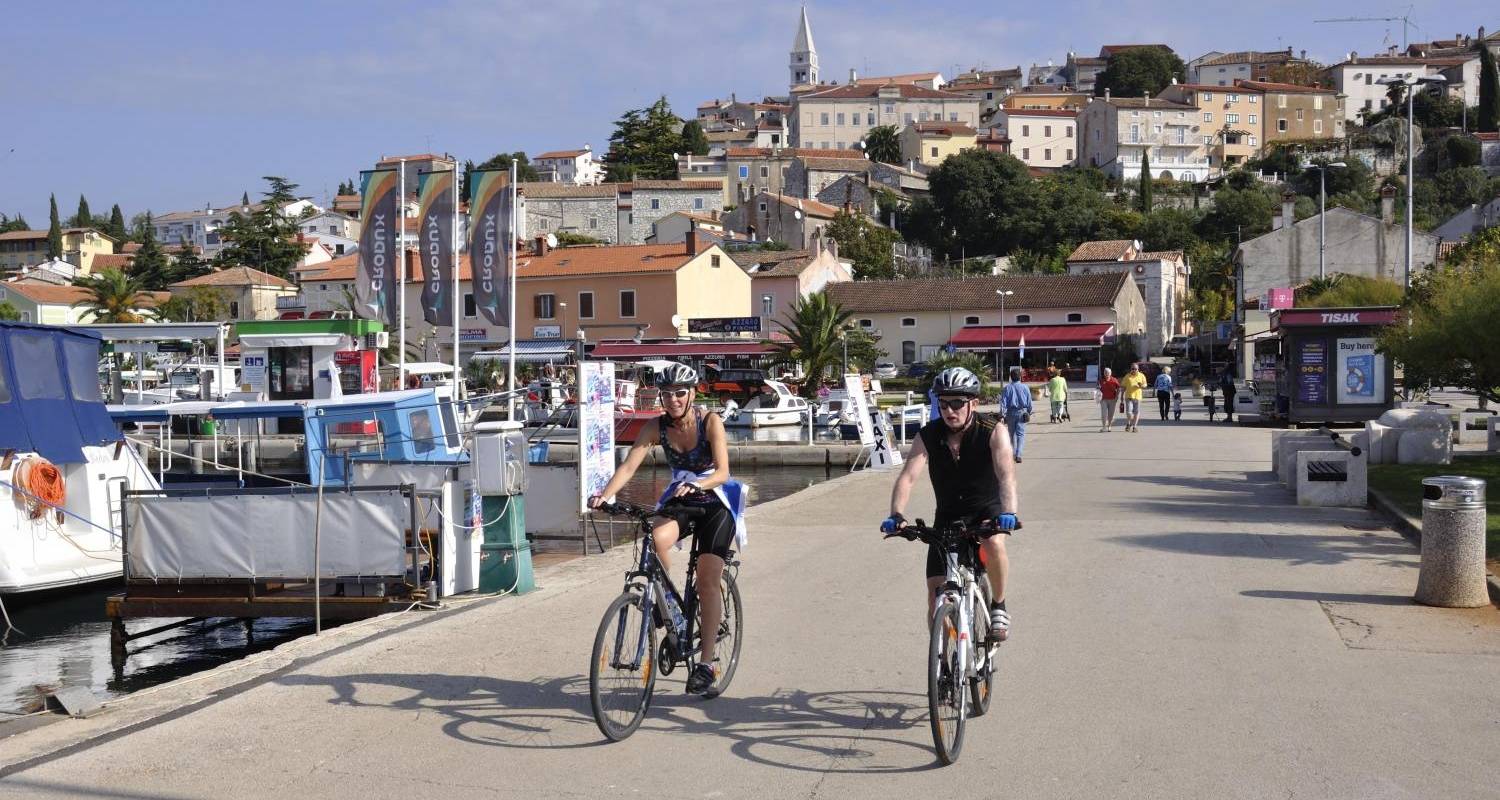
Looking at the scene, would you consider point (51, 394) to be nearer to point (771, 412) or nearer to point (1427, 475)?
point (1427, 475)

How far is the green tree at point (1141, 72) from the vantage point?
177 m

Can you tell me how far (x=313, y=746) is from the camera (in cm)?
685

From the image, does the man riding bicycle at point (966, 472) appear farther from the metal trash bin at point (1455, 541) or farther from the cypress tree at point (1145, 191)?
the cypress tree at point (1145, 191)

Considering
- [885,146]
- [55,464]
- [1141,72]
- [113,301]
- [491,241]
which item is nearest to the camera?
[55,464]

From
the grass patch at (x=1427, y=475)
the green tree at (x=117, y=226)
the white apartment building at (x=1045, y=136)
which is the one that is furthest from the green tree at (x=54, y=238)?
the grass patch at (x=1427, y=475)

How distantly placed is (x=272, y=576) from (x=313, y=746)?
568cm

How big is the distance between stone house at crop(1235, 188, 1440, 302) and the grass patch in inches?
2195

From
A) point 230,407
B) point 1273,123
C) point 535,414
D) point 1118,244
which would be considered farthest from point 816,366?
point 1273,123

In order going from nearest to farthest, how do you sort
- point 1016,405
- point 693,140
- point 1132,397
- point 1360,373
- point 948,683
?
1. point 948,683
2. point 1016,405
3. point 1360,373
4. point 1132,397
5. point 693,140

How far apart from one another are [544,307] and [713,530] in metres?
65.0

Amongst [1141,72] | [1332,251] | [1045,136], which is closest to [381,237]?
[1332,251]

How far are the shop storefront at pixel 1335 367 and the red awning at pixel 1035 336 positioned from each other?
40.6m

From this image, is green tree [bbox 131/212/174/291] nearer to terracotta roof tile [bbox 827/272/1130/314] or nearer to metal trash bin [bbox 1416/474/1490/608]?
terracotta roof tile [bbox 827/272/1130/314]

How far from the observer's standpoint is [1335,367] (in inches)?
1278
